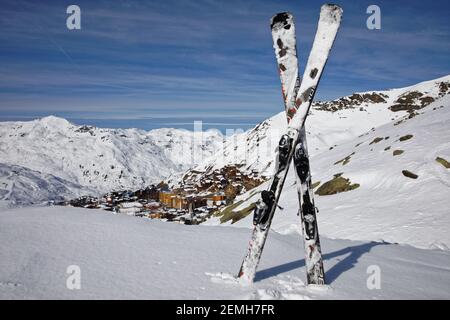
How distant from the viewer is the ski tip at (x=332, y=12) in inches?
185

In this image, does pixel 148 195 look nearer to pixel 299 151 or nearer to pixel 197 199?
pixel 197 199

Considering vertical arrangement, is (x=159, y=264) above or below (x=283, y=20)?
below

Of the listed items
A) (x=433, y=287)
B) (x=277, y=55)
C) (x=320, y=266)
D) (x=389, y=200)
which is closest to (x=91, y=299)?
(x=320, y=266)

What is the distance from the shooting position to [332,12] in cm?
471

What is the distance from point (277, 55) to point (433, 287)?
4789mm

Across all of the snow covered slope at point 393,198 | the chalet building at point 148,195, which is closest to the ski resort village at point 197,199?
the chalet building at point 148,195

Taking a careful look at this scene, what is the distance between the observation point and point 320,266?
494cm

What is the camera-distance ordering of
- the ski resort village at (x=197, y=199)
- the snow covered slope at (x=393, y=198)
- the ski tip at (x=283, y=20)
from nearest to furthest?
the ski tip at (x=283, y=20), the snow covered slope at (x=393, y=198), the ski resort village at (x=197, y=199)

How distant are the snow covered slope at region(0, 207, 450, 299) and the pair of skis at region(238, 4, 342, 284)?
Result: 424 mm

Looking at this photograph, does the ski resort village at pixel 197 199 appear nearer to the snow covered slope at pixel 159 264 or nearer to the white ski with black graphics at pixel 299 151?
the snow covered slope at pixel 159 264

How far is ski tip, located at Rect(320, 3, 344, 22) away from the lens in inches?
185

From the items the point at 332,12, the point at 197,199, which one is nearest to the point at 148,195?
the point at 197,199

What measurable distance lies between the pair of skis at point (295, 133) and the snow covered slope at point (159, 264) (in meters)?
0.42

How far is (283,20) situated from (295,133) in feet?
5.98
